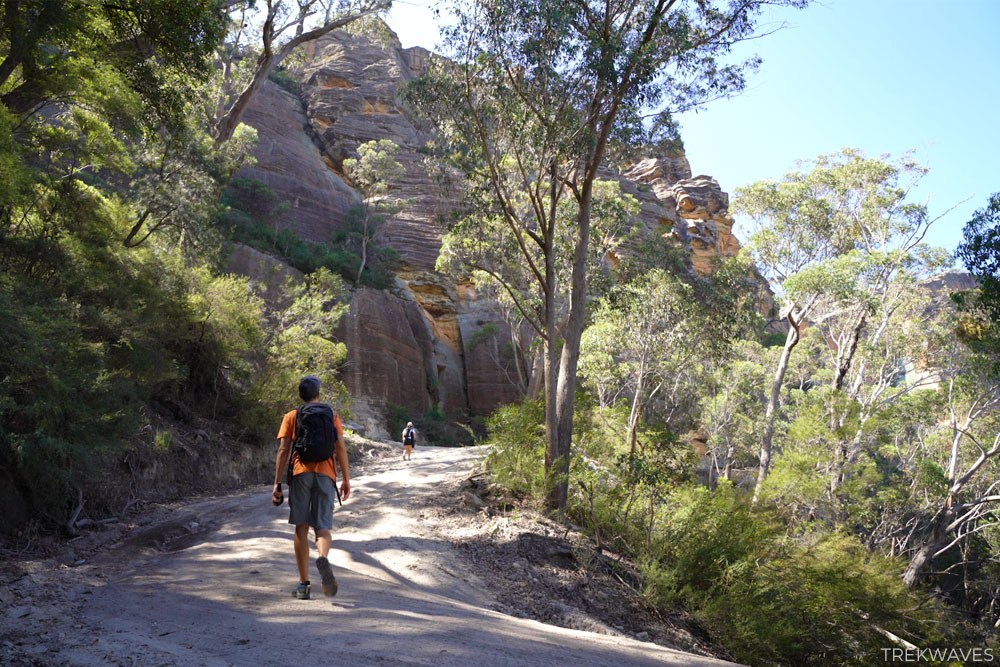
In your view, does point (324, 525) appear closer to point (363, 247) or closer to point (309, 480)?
point (309, 480)

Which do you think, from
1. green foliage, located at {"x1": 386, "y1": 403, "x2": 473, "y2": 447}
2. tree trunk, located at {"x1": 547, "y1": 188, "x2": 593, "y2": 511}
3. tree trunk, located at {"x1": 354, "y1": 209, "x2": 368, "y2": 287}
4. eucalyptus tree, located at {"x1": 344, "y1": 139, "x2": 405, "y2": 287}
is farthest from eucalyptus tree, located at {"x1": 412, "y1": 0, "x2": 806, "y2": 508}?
eucalyptus tree, located at {"x1": 344, "y1": 139, "x2": 405, "y2": 287}

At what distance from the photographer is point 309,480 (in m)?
4.68

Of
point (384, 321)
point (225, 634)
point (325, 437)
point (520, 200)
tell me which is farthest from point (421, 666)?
point (384, 321)

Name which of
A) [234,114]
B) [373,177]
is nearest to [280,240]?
[373,177]

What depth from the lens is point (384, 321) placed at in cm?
3234

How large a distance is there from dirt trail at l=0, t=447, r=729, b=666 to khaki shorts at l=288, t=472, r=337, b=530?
56cm

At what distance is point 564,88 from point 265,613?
32.9ft

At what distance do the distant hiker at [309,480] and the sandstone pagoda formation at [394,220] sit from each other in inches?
679

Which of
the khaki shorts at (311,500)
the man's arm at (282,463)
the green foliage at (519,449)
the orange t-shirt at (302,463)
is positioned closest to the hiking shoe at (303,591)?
the khaki shorts at (311,500)

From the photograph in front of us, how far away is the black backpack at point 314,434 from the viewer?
15.3ft

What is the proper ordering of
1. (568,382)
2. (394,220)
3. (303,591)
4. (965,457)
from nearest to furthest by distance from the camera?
(303,591)
(568,382)
(965,457)
(394,220)

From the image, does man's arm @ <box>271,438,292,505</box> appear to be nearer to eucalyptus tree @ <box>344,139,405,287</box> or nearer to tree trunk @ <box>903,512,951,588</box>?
tree trunk @ <box>903,512,951,588</box>

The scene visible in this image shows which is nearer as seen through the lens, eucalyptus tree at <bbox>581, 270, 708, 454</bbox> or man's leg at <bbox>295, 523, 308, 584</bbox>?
man's leg at <bbox>295, 523, 308, 584</bbox>

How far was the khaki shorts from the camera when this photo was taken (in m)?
4.63
